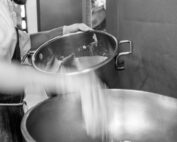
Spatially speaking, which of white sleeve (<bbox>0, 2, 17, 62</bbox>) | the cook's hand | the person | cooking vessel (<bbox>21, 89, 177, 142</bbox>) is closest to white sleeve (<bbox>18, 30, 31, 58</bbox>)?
the person

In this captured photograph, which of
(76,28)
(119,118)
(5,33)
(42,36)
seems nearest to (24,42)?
(42,36)

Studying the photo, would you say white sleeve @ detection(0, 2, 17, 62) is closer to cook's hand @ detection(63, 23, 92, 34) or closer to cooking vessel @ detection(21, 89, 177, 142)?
cooking vessel @ detection(21, 89, 177, 142)

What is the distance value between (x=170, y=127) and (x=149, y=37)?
1.56 ft

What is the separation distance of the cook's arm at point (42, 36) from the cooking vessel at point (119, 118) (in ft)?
2.04

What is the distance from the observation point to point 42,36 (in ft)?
5.03

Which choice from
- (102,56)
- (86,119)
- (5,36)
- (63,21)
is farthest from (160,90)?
(63,21)

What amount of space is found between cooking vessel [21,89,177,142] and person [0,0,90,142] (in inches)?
5.2

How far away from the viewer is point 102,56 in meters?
1.27

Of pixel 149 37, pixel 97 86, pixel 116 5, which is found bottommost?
pixel 97 86

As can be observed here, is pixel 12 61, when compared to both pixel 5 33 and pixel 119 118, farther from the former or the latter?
pixel 119 118

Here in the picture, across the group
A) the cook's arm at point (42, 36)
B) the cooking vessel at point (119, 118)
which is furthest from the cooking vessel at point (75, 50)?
the cooking vessel at point (119, 118)

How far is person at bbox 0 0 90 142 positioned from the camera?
961 millimetres

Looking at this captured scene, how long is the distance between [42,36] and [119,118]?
28.9 inches

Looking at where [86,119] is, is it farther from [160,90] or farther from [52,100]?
[160,90]
